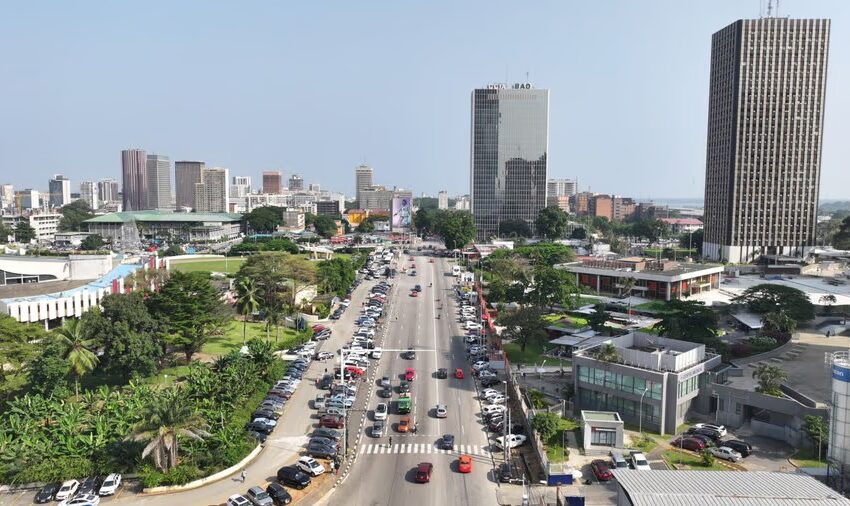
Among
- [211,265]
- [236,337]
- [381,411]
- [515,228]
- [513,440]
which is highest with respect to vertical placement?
[515,228]

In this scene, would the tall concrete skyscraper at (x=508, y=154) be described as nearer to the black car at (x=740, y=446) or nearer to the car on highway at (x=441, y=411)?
the car on highway at (x=441, y=411)

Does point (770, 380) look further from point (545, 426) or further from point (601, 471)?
point (545, 426)

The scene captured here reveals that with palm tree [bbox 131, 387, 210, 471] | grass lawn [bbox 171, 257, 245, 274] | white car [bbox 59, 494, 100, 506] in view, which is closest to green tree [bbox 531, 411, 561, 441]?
palm tree [bbox 131, 387, 210, 471]

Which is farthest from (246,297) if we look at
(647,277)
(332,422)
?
(647,277)

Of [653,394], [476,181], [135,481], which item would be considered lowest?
[135,481]

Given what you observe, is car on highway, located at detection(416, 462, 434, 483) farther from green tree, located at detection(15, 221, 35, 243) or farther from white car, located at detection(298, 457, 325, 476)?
green tree, located at detection(15, 221, 35, 243)

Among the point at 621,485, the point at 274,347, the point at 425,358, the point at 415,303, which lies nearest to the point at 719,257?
the point at 415,303

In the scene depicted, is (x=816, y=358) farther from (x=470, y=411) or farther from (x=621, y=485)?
(x=621, y=485)

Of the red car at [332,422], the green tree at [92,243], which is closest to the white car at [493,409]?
the red car at [332,422]
